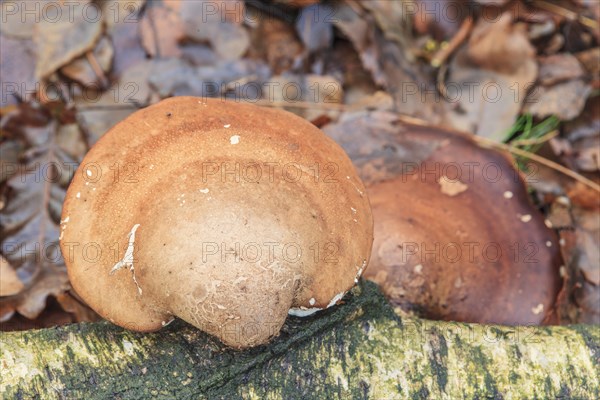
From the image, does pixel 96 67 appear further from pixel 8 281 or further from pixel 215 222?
pixel 215 222

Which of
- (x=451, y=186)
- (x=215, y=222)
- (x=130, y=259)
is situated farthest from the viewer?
(x=451, y=186)

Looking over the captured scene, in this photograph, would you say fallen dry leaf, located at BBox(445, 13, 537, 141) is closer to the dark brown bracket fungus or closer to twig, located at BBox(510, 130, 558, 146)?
twig, located at BBox(510, 130, 558, 146)

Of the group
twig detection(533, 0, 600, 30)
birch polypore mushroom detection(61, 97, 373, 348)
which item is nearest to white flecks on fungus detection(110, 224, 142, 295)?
birch polypore mushroom detection(61, 97, 373, 348)

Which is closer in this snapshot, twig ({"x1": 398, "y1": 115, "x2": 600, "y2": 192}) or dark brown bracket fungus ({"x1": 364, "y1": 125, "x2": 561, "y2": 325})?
dark brown bracket fungus ({"x1": 364, "y1": 125, "x2": 561, "y2": 325})

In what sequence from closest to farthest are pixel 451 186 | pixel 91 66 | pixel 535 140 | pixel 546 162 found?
1. pixel 451 186
2. pixel 91 66
3. pixel 546 162
4. pixel 535 140

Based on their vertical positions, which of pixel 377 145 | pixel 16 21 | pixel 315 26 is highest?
pixel 16 21

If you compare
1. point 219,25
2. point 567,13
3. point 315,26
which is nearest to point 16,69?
point 219,25
